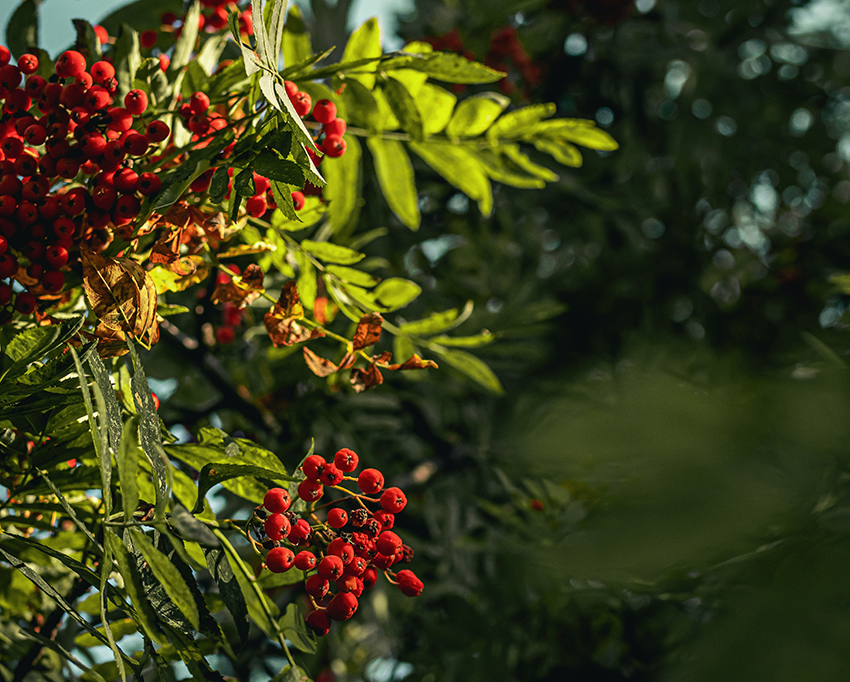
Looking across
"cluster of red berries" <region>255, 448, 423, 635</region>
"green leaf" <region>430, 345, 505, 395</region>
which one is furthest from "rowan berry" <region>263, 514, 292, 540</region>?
"green leaf" <region>430, 345, 505, 395</region>

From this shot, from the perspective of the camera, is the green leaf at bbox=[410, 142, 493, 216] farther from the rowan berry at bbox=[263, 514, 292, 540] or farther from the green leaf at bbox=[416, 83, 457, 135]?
the rowan berry at bbox=[263, 514, 292, 540]

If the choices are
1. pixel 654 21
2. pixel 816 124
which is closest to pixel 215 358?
pixel 654 21

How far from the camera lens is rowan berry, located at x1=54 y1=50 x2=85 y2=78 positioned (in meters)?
0.54

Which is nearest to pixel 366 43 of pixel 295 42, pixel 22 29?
pixel 295 42

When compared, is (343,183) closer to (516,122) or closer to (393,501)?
(516,122)

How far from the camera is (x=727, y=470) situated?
23 centimetres

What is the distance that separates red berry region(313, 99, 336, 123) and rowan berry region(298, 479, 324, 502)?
347 millimetres

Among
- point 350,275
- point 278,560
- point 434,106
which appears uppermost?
point 434,106

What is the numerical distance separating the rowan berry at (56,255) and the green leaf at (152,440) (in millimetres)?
134

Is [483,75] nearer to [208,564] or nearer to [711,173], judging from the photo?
[208,564]

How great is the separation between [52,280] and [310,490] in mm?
286

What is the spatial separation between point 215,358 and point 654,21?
1658 mm

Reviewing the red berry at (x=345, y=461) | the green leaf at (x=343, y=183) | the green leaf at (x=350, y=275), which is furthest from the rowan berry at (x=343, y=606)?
the green leaf at (x=343, y=183)

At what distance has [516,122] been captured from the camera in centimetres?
82
